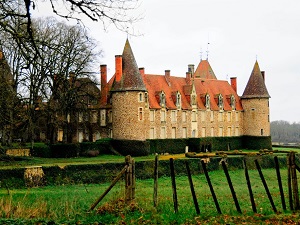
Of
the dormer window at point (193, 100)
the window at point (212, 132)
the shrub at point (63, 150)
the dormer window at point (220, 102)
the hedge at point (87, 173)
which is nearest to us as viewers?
the hedge at point (87, 173)

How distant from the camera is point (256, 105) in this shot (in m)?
51.8

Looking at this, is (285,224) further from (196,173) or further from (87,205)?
(196,173)

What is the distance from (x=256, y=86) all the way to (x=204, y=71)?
960 centimetres

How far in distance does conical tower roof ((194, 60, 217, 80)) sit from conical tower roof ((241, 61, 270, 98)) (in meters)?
8.06

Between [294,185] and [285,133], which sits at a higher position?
[285,133]

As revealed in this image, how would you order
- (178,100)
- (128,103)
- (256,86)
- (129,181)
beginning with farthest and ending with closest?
(256,86), (178,100), (128,103), (129,181)

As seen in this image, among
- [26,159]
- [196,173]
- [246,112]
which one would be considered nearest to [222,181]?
[196,173]

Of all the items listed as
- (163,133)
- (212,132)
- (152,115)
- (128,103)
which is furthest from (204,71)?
(128,103)

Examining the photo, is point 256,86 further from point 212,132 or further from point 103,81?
point 103,81

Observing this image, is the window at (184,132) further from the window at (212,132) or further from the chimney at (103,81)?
the chimney at (103,81)

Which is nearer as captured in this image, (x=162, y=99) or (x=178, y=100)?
(x=162, y=99)

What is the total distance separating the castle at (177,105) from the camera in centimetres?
3841

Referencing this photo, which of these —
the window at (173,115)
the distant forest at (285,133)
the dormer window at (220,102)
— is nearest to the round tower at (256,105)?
the dormer window at (220,102)

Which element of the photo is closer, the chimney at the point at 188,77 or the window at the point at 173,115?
the window at the point at 173,115
